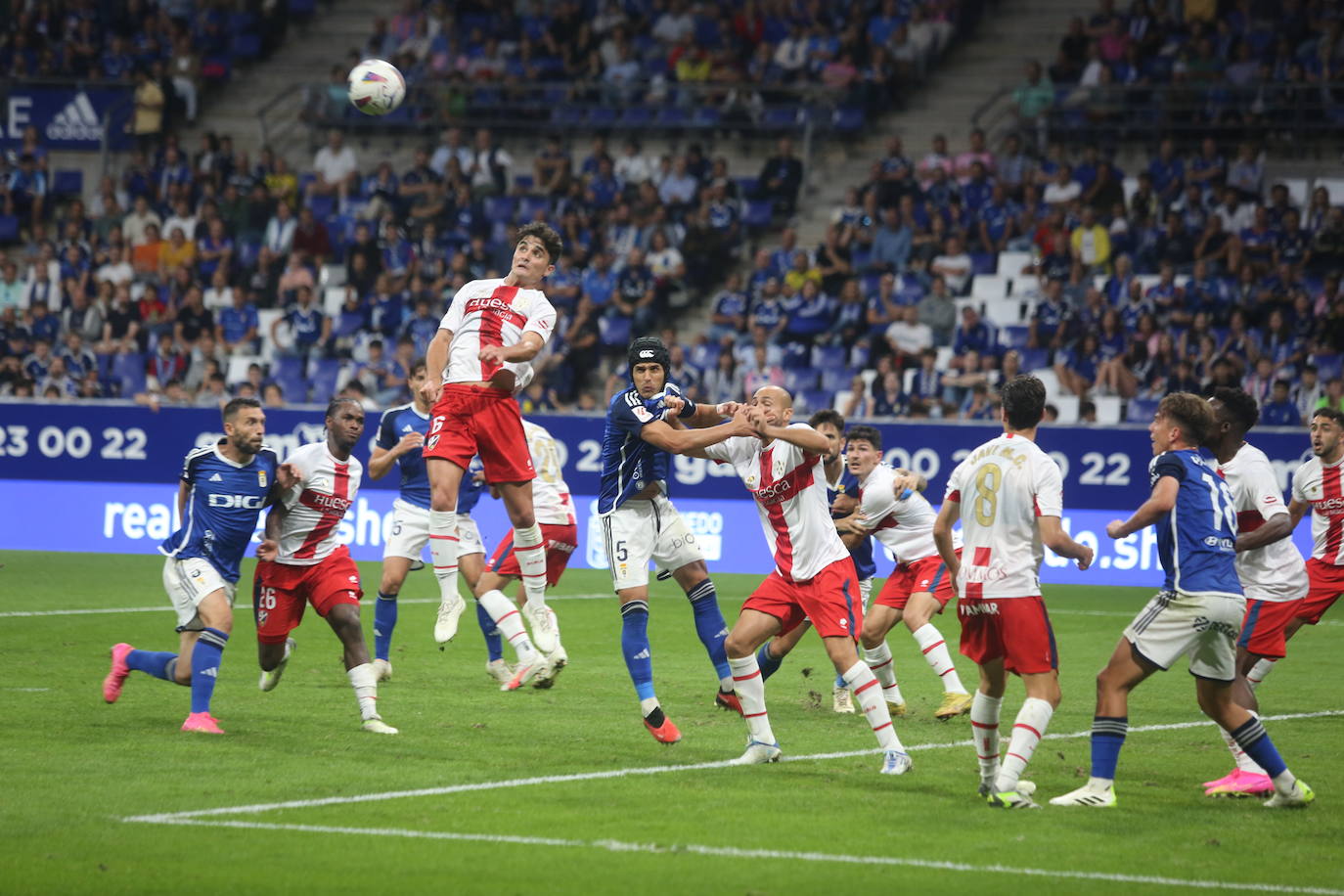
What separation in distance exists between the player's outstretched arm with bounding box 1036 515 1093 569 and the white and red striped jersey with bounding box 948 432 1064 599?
71mm

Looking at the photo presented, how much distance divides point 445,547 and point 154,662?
231 centimetres

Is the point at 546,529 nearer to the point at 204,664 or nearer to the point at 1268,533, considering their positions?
the point at 204,664

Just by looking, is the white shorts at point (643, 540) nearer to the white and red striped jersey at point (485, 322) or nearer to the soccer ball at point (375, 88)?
the white and red striped jersey at point (485, 322)

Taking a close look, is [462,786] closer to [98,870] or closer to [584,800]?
[584,800]

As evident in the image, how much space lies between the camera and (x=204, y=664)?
421 inches

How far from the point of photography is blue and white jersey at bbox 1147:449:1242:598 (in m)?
8.52

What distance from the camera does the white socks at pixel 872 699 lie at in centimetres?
932

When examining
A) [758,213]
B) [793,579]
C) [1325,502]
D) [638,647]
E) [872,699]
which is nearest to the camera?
[872,699]

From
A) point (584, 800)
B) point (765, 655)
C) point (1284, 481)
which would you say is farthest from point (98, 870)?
point (1284, 481)

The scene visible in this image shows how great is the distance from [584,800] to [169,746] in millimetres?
2809

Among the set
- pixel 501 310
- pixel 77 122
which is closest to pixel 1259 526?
pixel 501 310

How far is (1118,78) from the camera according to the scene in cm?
2795

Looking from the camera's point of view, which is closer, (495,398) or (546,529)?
(495,398)

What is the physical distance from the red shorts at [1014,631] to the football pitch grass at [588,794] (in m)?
0.72
